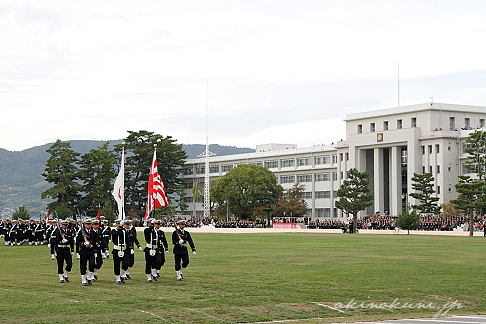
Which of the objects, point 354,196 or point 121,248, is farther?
point 354,196

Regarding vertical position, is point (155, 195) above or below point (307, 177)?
below

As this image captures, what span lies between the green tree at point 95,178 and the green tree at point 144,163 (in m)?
9.64

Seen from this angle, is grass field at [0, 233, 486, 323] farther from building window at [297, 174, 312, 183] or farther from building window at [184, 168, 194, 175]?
building window at [184, 168, 194, 175]

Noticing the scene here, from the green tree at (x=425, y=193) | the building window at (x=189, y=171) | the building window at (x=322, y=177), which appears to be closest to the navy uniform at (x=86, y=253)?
the green tree at (x=425, y=193)

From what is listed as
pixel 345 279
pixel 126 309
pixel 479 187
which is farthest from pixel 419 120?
pixel 126 309

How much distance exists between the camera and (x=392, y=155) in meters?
108

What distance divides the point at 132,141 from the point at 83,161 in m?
17.1

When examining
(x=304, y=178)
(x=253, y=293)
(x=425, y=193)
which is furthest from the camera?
(x=304, y=178)

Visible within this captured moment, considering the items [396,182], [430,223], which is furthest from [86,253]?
[396,182]

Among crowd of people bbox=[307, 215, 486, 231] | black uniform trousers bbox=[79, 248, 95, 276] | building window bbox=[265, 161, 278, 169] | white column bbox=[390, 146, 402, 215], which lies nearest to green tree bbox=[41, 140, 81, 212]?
building window bbox=[265, 161, 278, 169]

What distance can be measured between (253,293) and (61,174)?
10560 centimetres

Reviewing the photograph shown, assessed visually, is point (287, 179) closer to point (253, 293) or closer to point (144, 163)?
point (144, 163)

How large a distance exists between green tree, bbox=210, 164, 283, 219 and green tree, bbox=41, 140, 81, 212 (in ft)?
85.0

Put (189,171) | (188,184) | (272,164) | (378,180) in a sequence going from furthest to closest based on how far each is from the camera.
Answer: (189,171), (188,184), (272,164), (378,180)
